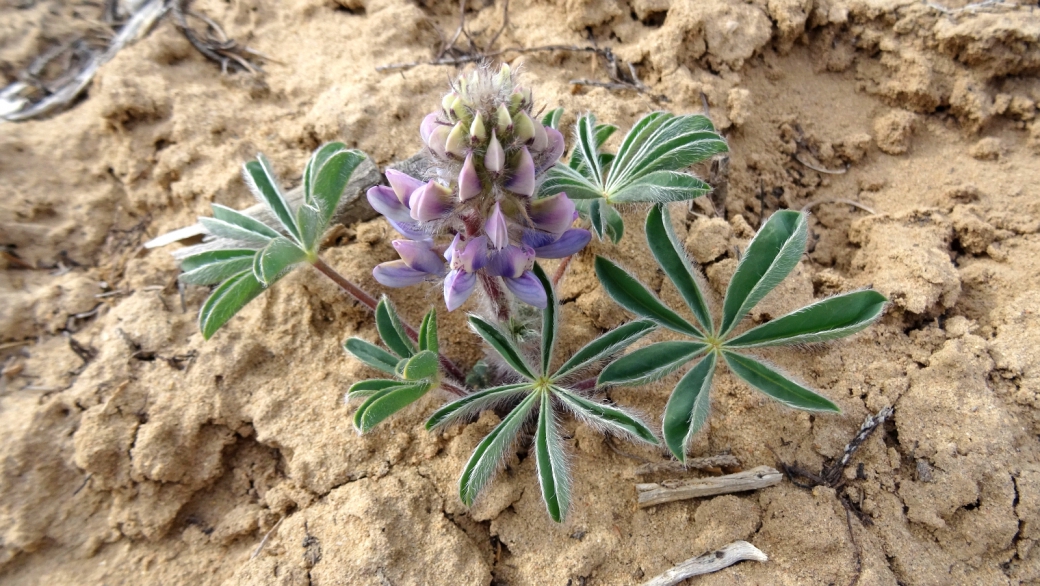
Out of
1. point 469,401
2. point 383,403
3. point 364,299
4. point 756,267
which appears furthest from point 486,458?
point 756,267

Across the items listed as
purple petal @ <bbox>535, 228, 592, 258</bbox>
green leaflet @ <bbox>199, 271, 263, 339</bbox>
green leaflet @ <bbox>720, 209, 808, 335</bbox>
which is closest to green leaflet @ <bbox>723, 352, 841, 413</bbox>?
green leaflet @ <bbox>720, 209, 808, 335</bbox>

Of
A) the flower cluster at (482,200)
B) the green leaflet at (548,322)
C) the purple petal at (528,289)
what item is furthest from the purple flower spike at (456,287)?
the green leaflet at (548,322)

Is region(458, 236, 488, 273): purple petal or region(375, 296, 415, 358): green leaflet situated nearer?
region(458, 236, 488, 273): purple petal

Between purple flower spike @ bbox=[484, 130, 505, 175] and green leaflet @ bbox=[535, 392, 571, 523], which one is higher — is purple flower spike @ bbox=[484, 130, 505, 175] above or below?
above

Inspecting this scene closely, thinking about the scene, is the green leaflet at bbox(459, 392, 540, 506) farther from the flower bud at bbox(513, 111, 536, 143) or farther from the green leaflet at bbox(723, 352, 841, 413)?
the flower bud at bbox(513, 111, 536, 143)

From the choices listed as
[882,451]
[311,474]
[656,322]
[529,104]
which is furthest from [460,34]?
[882,451]

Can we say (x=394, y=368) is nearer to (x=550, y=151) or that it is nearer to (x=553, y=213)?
(x=553, y=213)
